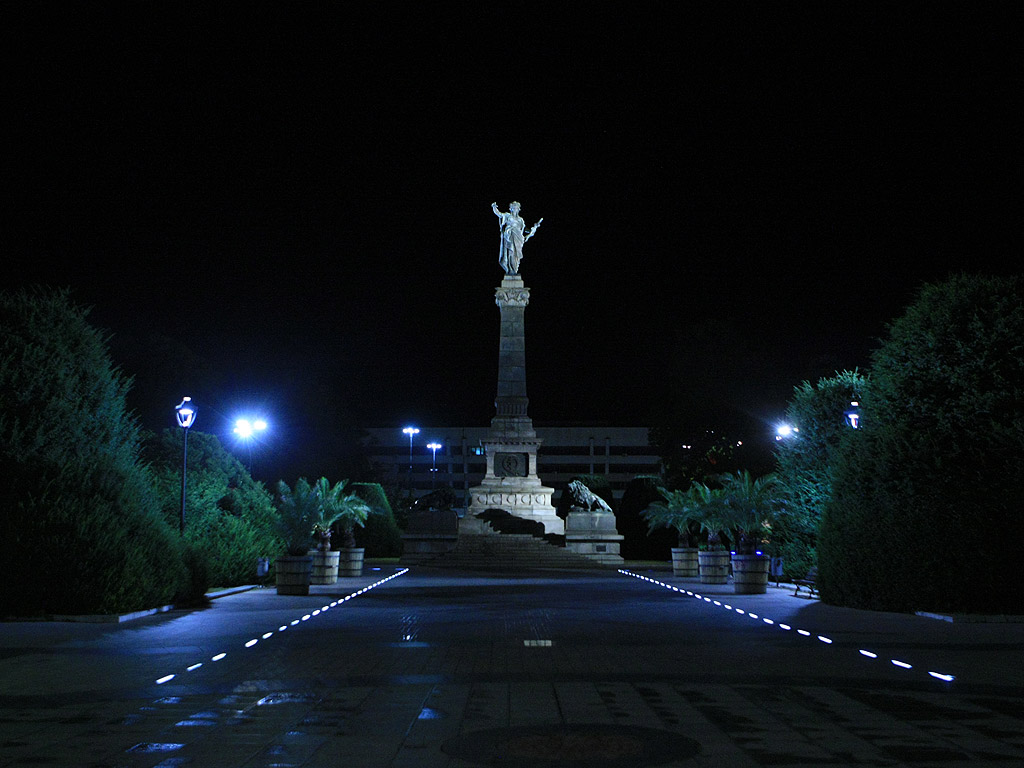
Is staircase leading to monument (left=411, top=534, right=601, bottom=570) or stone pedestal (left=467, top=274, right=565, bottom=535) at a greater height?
stone pedestal (left=467, top=274, right=565, bottom=535)

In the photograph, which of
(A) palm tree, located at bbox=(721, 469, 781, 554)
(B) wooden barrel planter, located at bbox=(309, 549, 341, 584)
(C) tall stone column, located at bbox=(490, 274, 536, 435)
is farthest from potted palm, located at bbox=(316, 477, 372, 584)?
(C) tall stone column, located at bbox=(490, 274, 536, 435)

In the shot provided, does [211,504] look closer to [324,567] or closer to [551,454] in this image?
[324,567]

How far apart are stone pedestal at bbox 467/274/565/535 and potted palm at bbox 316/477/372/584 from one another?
1757 cm

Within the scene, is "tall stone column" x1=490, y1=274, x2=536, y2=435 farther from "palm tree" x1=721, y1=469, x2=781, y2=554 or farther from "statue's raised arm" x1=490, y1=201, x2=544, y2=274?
"palm tree" x1=721, y1=469, x2=781, y2=554

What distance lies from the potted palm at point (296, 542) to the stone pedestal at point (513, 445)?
93.4 feet

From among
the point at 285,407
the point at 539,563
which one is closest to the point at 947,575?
the point at 539,563

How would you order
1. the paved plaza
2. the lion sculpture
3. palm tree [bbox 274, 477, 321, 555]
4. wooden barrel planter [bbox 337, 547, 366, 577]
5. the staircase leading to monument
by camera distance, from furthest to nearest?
1. the lion sculpture
2. the staircase leading to monument
3. wooden barrel planter [bbox 337, 547, 366, 577]
4. palm tree [bbox 274, 477, 321, 555]
5. the paved plaza

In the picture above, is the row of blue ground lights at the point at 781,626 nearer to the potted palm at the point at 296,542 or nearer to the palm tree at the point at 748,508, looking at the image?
the palm tree at the point at 748,508

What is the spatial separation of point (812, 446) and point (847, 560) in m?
8.68

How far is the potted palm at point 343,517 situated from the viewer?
32.0 metres

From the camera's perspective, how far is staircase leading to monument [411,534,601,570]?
46.3 meters

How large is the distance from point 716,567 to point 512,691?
21.8 m

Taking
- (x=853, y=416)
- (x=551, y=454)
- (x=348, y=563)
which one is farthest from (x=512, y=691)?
(x=551, y=454)

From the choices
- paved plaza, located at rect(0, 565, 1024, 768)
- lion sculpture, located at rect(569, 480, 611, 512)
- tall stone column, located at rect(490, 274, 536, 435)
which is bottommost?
paved plaza, located at rect(0, 565, 1024, 768)
